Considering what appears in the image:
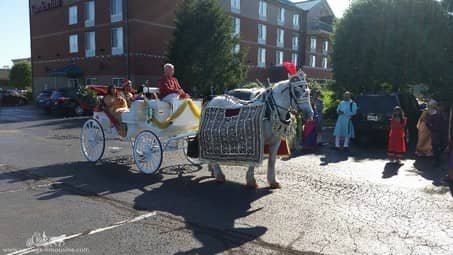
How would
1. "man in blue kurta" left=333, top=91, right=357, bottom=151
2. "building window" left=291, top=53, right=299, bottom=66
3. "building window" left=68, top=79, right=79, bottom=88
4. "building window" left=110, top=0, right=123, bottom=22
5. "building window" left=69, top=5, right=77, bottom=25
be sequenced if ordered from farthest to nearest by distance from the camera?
"building window" left=291, top=53, right=299, bottom=66
"building window" left=69, top=5, right=77, bottom=25
"building window" left=68, top=79, right=79, bottom=88
"building window" left=110, top=0, right=123, bottom=22
"man in blue kurta" left=333, top=91, right=357, bottom=151

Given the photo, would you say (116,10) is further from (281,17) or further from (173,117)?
(173,117)

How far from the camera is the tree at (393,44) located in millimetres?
16906

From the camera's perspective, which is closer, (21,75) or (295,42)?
(295,42)

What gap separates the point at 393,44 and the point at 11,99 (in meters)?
34.2

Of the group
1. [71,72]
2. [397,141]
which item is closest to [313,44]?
[71,72]

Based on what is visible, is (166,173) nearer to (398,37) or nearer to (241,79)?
(398,37)

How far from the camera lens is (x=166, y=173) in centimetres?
865

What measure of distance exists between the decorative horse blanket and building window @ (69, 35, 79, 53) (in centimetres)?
3260

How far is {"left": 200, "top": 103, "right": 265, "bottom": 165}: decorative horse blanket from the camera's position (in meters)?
6.84

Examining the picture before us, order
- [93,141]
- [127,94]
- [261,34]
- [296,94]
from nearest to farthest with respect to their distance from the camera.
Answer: [296,94] < [93,141] < [127,94] < [261,34]

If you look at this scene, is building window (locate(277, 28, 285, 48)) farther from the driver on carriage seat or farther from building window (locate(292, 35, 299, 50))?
the driver on carriage seat

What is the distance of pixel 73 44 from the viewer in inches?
1455

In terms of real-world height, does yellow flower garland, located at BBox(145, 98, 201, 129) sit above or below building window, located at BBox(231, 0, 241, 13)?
below

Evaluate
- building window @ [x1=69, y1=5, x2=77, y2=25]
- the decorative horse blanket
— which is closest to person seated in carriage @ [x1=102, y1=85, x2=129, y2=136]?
the decorative horse blanket
